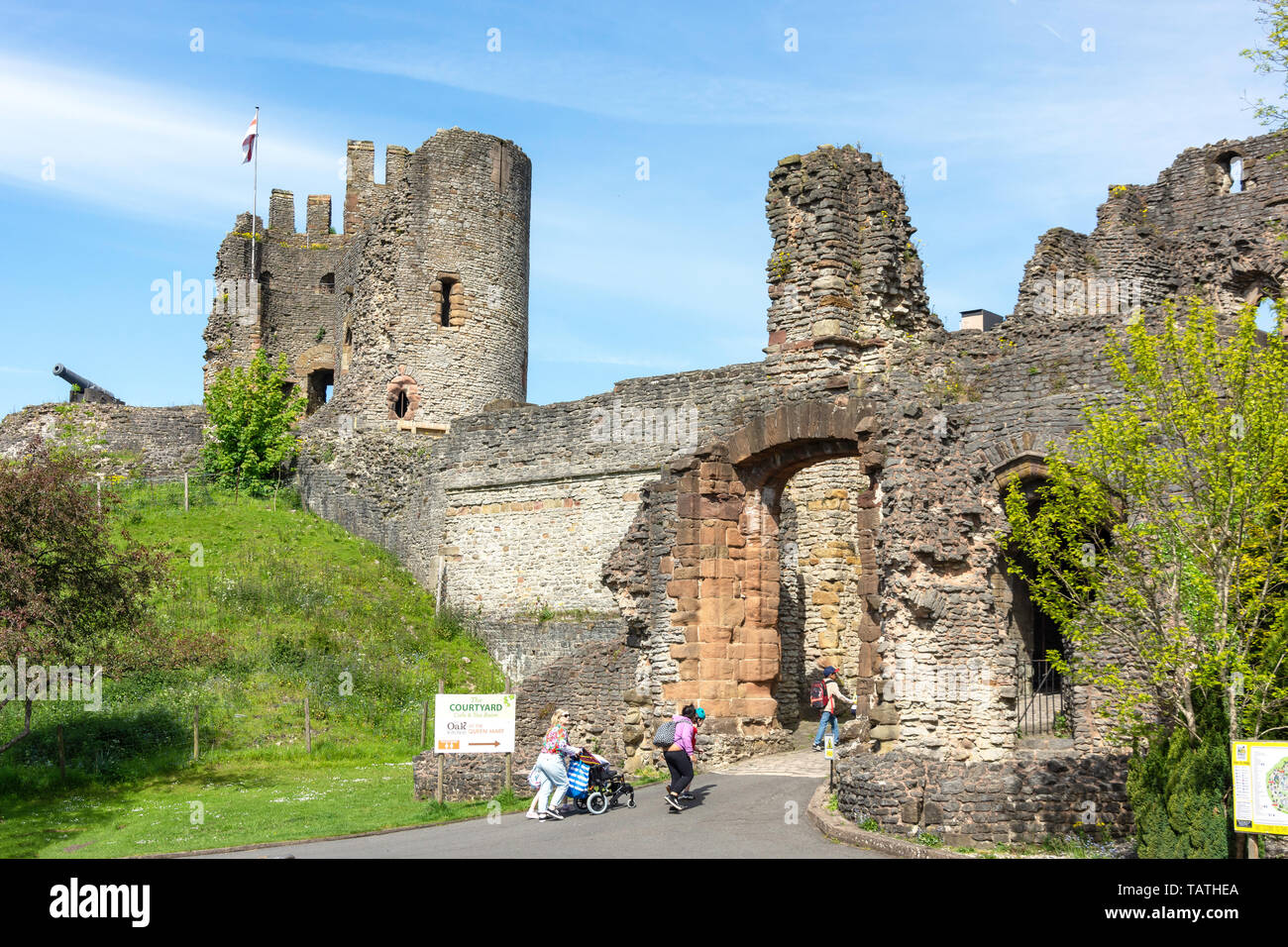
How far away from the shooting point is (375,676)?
26109mm

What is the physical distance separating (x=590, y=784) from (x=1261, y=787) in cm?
773

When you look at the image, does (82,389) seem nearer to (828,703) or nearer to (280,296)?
(280,296)

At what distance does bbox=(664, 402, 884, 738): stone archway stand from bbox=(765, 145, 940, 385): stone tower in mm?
1425

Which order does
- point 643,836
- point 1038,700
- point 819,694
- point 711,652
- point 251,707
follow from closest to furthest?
1. point 643,836
2. point 711,652
3. point 819,694
4. point 1038,700
5. point 251,707

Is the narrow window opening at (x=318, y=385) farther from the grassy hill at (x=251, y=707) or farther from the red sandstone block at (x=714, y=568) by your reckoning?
the red sandstone block at (x=714, y=568)

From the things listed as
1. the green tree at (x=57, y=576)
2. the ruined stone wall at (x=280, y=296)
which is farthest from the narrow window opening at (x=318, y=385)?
the green tree at (x=57, y=576)

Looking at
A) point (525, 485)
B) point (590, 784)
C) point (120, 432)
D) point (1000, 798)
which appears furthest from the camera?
point (120, 432)

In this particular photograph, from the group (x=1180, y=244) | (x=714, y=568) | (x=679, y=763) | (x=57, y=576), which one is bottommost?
(x=679, y=763)

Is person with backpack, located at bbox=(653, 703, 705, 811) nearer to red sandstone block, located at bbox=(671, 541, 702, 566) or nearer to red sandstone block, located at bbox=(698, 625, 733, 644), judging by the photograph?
red sandstone block, located at bbox=(698, 625, 733, 644)

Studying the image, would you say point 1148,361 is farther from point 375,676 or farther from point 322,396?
point 322,396

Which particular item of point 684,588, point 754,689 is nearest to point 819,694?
point 754,689

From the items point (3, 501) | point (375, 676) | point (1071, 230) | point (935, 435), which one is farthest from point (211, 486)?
point (935, 435)

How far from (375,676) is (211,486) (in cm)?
1425

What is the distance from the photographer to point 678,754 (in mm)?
15531
